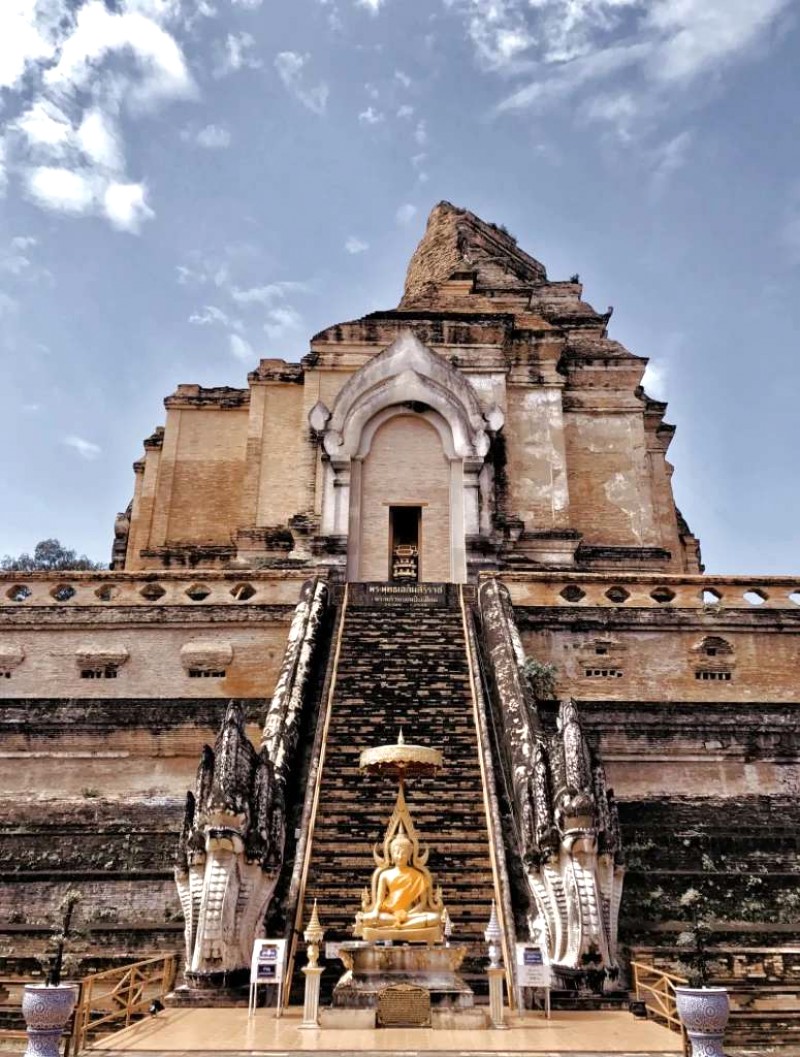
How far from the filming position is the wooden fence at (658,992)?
795cm

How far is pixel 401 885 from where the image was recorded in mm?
9000

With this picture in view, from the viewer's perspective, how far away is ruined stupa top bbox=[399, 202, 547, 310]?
28312 millimetres

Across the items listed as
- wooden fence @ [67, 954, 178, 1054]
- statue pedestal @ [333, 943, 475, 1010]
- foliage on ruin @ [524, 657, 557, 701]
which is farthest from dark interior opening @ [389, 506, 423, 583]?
statue pedestal @ [333, 943, 475, 1010]

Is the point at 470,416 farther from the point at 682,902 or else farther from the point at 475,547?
the point at 682,902

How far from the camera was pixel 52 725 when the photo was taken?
14.0 metres

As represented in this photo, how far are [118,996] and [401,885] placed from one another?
9.32ft

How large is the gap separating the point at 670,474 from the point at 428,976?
20.2m

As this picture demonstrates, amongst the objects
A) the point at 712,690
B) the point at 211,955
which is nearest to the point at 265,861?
the point at 211,955

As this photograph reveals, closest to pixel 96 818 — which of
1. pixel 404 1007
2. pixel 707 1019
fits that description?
pixel 404 1007

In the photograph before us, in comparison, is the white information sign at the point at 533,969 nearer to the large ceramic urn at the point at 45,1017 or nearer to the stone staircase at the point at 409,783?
the stone staircase at the point at 409,783

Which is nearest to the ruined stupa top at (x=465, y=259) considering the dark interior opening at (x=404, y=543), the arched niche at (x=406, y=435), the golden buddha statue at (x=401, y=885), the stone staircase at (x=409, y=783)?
the arched niche at (x=406, y=435)

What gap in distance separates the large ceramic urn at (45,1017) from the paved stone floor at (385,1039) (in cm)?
86

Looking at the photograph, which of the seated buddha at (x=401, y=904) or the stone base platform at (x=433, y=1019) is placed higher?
the seated buddha at (x=401, y=904)

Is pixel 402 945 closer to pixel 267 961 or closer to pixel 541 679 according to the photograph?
pixel 267 961
